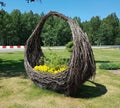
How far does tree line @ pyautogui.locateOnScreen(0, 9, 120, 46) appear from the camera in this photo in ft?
212

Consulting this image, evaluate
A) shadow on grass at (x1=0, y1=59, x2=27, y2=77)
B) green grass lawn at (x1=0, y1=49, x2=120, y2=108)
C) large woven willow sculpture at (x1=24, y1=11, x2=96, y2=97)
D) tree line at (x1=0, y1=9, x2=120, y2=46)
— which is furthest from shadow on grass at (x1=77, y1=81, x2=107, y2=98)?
tree line at (x1=0, y1=9, x2=120, y2=46)

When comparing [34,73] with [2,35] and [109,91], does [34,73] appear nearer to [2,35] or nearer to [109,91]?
[109,91]

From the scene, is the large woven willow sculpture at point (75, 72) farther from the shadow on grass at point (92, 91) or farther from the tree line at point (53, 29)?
the tree line at point (53, 29)

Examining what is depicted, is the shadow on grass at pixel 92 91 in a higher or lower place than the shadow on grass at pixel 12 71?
lower

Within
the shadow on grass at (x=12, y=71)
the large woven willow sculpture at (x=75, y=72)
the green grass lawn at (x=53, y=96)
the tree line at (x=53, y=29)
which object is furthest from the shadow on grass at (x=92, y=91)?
the tree line at (x=53, y=29)

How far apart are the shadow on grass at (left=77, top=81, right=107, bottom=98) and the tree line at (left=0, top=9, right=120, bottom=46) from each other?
39.6 metres

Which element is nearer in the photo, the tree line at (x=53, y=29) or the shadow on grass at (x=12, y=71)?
the shadow on grass at (x=12, y=71)

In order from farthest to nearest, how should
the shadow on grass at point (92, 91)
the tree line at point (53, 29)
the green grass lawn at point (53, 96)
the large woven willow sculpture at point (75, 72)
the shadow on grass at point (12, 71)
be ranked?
the tree line at point (53, 29), the shadow on grass at point (12, 71), the shadow on grass at point (92, 91), the large woven willow sculpture at point (75, 72), the green grass lawn at point (53, 96)

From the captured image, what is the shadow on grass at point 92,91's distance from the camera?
9164mm

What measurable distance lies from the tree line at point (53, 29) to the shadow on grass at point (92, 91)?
3957 centimetres

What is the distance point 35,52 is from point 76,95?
340 centimetres

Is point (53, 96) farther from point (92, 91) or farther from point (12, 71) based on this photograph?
point (12, 71)

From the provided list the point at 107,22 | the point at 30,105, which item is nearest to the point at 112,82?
the point at 30,105

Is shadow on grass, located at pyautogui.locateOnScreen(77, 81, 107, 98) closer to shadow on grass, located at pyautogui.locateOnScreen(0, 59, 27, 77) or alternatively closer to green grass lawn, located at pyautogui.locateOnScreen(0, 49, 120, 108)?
green grass lawn, located at pyautogui.locateOnScreen(0, 49, 120, 108)
